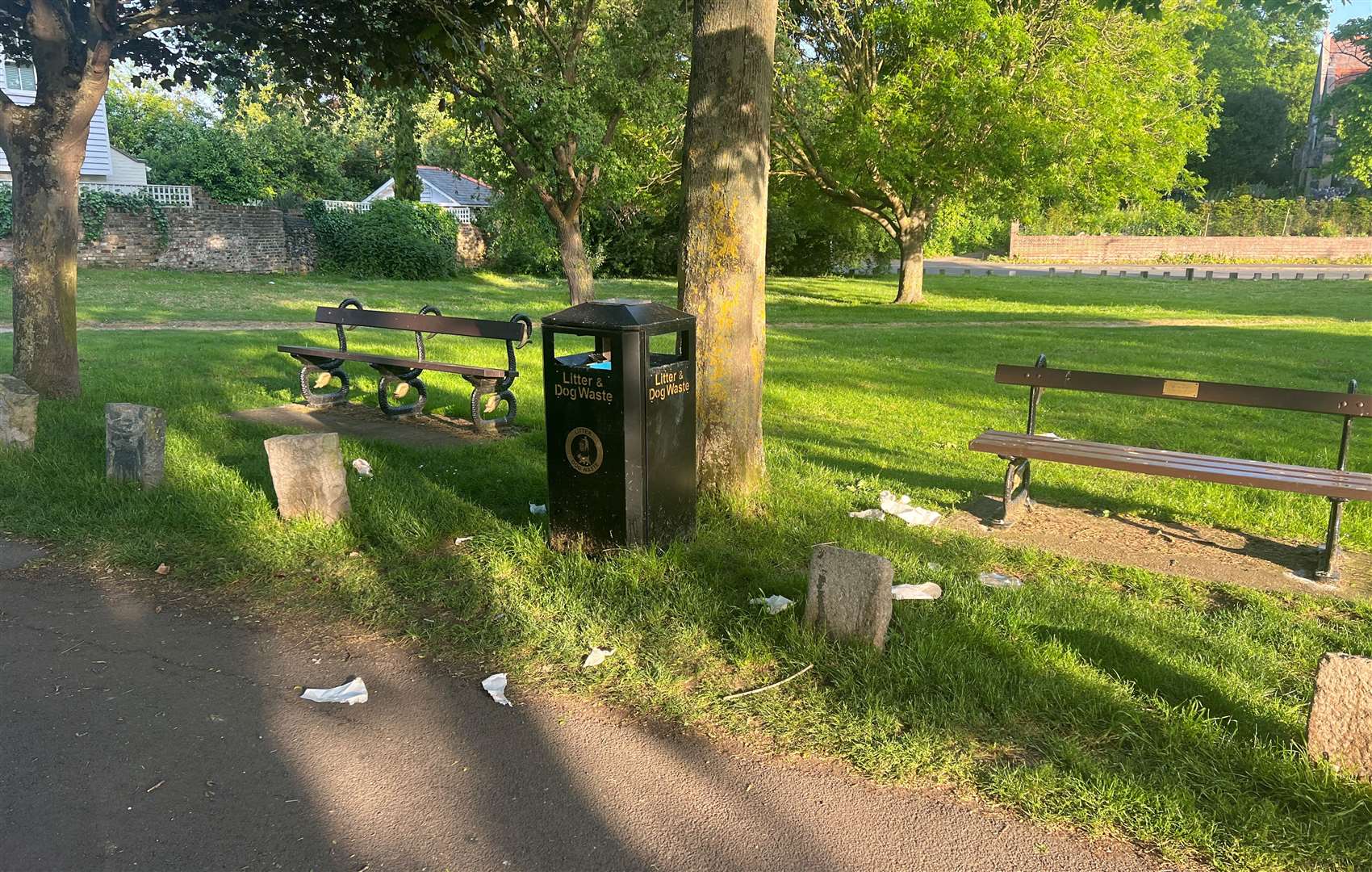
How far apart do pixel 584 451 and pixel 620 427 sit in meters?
0.25

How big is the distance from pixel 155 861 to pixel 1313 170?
7419 centimetres

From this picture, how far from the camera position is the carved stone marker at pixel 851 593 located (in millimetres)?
3711

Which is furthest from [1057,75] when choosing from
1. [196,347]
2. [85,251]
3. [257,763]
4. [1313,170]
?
[1313,170]

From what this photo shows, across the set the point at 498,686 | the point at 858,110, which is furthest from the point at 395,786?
the point at 858,110

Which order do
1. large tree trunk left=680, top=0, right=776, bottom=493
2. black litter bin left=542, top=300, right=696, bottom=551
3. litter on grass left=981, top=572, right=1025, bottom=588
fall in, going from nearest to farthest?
black litter bin left=542, top=300, right=696, bottom=551
litter on grass left=981, top=572, right=1025, bottom=588
large tree trunk left=680, top=0, right=776, bottom=493

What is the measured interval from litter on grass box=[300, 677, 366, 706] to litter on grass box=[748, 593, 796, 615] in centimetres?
164

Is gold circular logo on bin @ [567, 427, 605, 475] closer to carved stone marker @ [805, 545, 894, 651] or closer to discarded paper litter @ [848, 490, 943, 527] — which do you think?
carved stone marker @ [805, 545, 894, 651]

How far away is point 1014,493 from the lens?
589 centimetres

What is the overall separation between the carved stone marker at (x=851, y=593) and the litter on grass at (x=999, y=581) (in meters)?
0.98

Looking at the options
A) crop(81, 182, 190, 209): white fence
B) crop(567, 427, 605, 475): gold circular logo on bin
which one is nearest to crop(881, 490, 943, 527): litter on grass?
crop(567, 427, 605, 475): gold circular logo on bin

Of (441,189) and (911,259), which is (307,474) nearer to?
(911,259)

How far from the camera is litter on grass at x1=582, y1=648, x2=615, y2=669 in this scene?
3.81 metres

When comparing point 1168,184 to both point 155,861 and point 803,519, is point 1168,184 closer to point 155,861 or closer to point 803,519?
point 803,519

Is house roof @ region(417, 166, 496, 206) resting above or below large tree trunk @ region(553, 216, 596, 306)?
above
